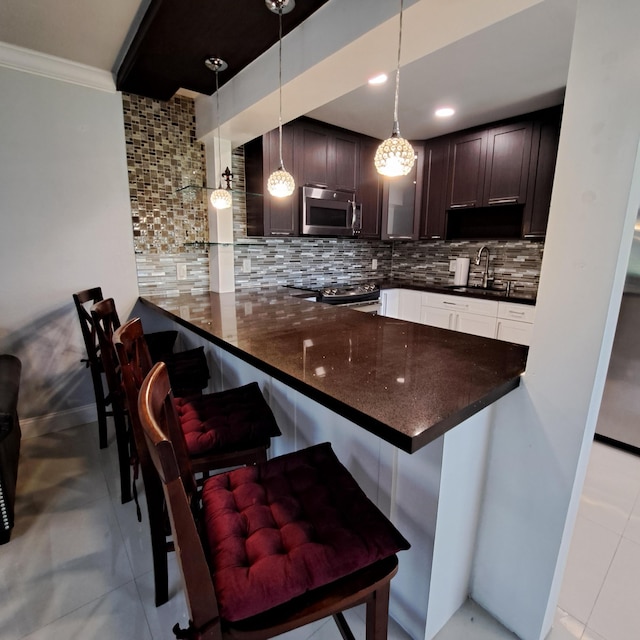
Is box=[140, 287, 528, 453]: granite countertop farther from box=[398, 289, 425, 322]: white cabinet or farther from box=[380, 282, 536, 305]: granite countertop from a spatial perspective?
box=[398, 289, 425, 322]: white cabinet

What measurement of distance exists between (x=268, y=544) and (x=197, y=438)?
515mm

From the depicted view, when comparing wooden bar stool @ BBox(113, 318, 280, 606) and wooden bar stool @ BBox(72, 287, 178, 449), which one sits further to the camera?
wooden bar stool @ BBox(72, 287, 178, 449)

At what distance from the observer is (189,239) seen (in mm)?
2801

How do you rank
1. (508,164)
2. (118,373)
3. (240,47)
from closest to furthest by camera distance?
(118,373) < (240,47) < (508,164)

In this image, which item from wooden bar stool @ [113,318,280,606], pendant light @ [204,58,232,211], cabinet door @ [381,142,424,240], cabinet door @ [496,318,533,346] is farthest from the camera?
cabinet door @ [381,142,424,240]

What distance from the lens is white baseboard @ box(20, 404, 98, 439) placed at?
2.36 m

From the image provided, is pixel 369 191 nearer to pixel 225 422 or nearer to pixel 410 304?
pixel 410 304

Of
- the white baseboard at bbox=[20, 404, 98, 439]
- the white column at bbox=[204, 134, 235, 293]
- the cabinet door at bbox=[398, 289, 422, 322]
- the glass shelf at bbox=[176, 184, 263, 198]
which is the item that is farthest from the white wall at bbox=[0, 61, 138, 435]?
the cabinet door at bbox=[398, 289, 422, 322]

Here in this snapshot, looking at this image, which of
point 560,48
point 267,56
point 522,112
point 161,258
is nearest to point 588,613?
point 560,48

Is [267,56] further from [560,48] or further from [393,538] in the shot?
[393,538]

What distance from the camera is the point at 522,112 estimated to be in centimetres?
284

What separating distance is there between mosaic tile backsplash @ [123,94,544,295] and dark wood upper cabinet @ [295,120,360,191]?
1.71 ft

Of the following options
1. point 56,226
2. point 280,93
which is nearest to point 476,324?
point 280,93

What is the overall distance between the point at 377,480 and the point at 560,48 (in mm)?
2453
